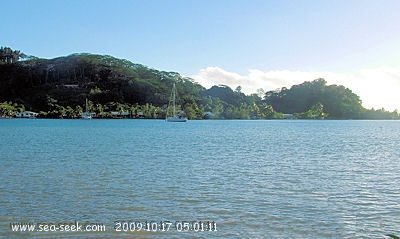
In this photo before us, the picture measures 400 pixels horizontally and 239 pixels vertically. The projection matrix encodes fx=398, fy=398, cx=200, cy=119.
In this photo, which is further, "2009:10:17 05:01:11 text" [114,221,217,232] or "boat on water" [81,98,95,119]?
"boat on water" [81,98,95,119]

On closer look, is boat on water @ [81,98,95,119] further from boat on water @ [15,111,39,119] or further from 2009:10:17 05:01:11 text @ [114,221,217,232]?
2009:10:17 05:01:11 text @ [114,221,217,232]

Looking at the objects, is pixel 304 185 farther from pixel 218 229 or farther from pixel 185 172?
pixel 218 229

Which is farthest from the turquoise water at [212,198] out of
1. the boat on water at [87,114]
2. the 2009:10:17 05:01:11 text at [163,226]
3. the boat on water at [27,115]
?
the boat on water at [27,115]

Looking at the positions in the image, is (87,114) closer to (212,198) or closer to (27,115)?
(27,115)

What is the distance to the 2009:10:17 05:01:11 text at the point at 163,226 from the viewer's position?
1095 centimetres

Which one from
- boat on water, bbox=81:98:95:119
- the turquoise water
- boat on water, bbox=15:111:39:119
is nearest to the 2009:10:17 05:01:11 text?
the turquoise water

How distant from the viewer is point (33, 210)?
41.2ft

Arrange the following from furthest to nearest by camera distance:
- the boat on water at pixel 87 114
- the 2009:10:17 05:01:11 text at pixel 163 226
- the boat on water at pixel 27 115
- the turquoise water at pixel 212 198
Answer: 1. the boat on water at pixel 27 115
2. the boat on water at pixel 87 114
3. the turquoise water at pixel 212 198
4. the 2009:10:17 05:01:11 text at pixel 163 226

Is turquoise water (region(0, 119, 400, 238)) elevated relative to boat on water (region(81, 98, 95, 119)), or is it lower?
lower

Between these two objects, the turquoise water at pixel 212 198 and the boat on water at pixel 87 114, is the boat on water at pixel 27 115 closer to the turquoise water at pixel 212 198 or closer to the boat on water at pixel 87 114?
the boat on water at pixel 87 114

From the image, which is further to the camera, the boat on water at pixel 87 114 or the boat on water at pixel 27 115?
the boat on water at pixel 27 115

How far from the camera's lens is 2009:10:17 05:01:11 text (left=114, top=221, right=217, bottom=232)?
10945mm

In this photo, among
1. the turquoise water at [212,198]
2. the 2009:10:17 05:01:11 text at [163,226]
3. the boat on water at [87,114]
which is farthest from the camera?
the boat on water at [87,114]

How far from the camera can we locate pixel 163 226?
1123 centimetres
